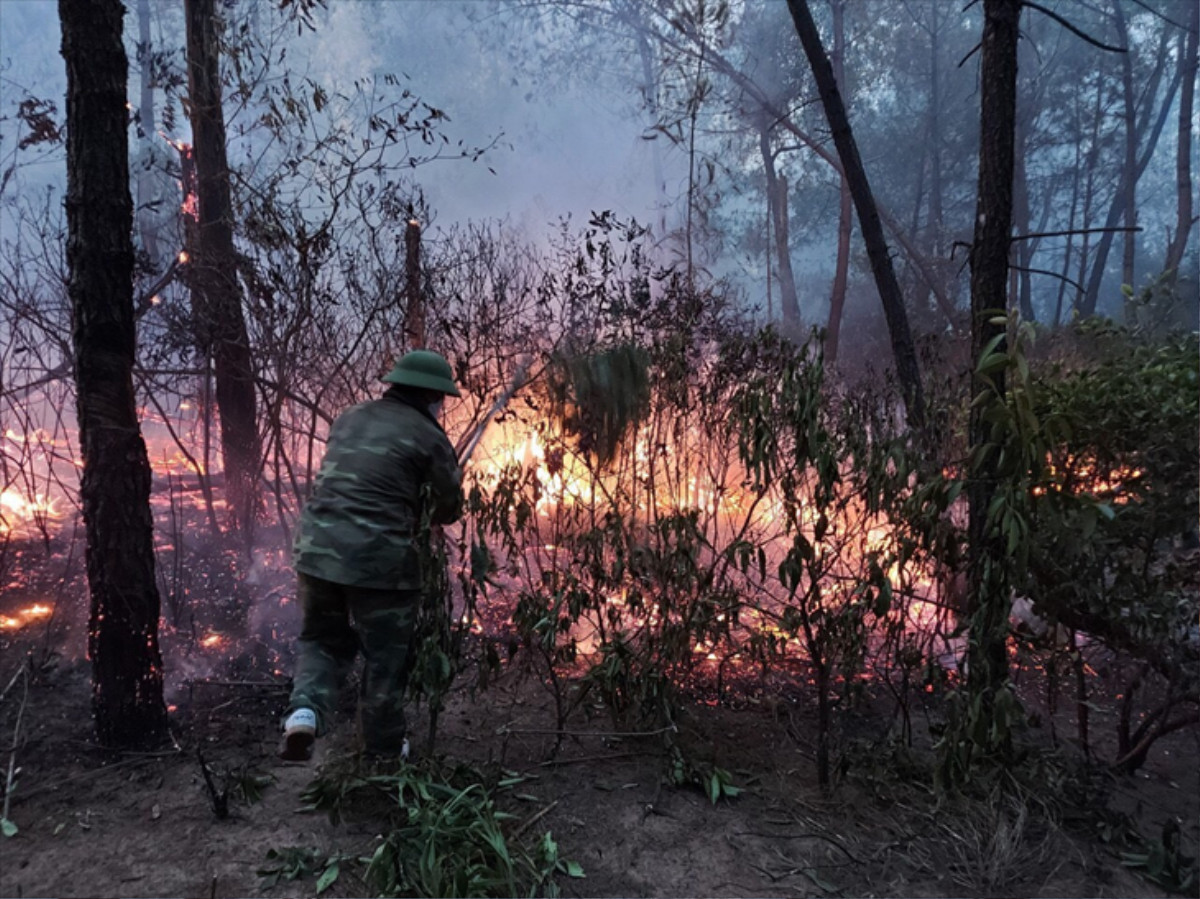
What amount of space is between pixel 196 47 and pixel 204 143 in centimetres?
77

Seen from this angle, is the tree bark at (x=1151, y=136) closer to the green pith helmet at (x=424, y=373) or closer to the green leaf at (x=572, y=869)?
the green pith helmet at (x=424, y=373)

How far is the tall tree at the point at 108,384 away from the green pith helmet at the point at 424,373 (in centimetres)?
134

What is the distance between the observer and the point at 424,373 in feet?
10.4

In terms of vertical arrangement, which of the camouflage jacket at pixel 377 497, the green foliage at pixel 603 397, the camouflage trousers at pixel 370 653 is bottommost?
the camouflage trousers at pixel 370 653

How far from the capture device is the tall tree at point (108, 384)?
3145mm

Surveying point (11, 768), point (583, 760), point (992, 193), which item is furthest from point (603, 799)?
point (992, 193)

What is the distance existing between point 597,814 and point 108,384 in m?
2.99

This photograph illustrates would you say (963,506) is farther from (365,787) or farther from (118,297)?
(118,297)

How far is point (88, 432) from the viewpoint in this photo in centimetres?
322

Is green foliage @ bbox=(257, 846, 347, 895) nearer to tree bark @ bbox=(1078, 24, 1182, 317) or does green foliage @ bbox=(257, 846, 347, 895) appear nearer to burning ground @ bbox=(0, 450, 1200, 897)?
burning ground @ bbox=(0, 450, 1200, 897)

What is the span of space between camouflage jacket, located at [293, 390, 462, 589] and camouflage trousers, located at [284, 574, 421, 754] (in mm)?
104

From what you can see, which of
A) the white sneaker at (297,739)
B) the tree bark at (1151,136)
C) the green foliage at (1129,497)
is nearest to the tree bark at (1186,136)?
the tree bark at (1151,136)

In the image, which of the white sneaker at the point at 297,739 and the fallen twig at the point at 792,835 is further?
the fallen twig at the point at 792,835

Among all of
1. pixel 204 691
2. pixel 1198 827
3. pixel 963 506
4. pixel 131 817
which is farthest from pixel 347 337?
pixel 1198 827
